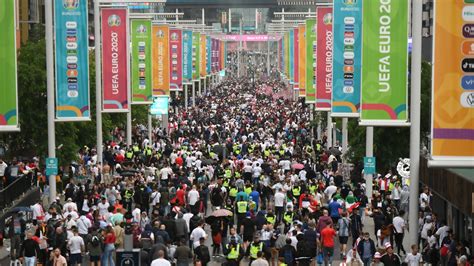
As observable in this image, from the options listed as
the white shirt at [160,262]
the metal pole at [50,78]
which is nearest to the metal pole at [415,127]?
the white shirt at [160,262]

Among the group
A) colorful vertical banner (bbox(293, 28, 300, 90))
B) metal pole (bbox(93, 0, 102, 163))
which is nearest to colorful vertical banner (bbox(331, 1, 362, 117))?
metal pole (bbox(93, 0, 102, 163))

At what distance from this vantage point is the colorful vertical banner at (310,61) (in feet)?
159

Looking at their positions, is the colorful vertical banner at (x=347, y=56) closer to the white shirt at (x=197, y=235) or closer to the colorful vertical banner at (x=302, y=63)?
the white shirt at (x=197, y=235)

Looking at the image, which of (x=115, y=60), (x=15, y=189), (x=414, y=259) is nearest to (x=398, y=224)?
(x=414, y=259)

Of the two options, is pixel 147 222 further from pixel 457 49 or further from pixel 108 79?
pixel 108 79

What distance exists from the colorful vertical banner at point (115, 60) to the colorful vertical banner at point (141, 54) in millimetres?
5889

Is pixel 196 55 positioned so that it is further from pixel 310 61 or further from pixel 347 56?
pixel 347 56

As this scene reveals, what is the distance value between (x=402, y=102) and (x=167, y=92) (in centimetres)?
3039

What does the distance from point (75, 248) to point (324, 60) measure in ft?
61.8

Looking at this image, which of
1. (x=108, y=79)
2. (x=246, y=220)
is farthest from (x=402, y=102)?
(x=108, y=79)

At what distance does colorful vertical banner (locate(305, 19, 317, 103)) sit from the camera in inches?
1908

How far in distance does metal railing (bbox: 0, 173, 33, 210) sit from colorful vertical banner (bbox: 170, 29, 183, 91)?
28944 millimetres

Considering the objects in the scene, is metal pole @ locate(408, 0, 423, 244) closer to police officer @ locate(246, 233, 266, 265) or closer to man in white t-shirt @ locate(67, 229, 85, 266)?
police officer @ locate(246, 233, 266, 265)

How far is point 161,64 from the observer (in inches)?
2265
